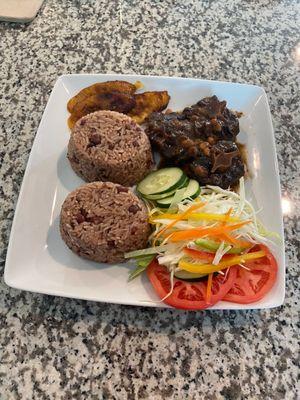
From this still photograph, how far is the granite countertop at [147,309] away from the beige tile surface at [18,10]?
43mm

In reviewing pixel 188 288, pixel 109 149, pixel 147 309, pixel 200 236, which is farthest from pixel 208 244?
pixel 109 149

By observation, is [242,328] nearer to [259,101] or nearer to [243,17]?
[259,101]

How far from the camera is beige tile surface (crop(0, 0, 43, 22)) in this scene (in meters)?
1.97

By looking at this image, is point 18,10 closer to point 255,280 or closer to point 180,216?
point 180,216

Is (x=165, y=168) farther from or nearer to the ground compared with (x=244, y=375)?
farther from the ground

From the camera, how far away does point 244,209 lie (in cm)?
137

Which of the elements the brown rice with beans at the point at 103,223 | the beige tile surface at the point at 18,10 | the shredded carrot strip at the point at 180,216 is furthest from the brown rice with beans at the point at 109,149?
the beige tile surface at the point at 18,10

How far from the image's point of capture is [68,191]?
1.45 m

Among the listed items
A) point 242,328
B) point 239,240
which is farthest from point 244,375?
point 239,240

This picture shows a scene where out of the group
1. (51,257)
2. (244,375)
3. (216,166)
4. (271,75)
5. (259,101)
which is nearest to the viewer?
(244,375)

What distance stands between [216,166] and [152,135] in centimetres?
26

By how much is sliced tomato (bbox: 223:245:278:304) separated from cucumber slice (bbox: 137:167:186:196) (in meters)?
0.32

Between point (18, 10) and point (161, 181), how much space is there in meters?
1.18

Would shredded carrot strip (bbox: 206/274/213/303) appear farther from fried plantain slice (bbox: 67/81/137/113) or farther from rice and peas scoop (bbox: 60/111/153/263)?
fried plantain slice (bbox: 67/81/137/113)
